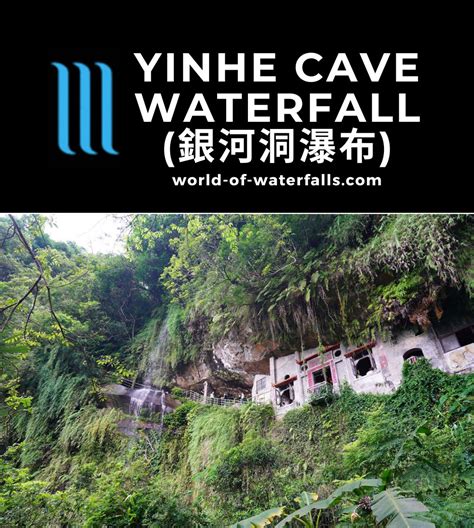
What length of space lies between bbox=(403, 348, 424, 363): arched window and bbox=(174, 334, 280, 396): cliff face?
10.6ft

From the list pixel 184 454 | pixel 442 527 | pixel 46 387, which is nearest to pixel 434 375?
pixel 442 527

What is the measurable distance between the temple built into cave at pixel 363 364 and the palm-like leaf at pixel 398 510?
5239 millimetres

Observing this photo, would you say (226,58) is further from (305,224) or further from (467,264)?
(305,224)

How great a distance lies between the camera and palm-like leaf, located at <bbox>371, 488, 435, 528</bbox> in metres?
1.16

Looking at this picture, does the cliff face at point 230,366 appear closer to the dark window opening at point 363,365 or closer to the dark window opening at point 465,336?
the dark window opening at point 363,365

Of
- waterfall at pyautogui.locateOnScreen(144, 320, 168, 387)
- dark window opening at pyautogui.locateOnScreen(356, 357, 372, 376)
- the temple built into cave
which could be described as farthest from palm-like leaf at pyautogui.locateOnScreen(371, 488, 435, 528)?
waterfall at pyautogui.locateOnScreen(144, 320, 168, 387)

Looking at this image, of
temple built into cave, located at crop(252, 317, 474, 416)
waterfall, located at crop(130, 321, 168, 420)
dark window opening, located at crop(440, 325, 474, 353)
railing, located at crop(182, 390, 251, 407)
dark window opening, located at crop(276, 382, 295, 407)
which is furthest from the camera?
waterfall, located at crop(130, 321, 168, 420)

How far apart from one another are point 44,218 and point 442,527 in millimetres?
3612

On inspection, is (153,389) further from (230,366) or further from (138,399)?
Result: (230,366)

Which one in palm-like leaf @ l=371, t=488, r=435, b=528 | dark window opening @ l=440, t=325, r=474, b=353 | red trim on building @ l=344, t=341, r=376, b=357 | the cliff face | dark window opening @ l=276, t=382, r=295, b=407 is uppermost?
the cliff face

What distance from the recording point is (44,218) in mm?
3146

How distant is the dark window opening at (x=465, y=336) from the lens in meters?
6.12

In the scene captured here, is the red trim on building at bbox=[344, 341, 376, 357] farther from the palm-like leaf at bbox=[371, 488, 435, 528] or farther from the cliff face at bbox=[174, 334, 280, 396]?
the palm-like leaf at bbox=[371, 488, 435, 528]

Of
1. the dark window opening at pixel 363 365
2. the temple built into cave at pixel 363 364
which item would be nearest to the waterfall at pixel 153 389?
the temple built into cave at pixel 363 364
